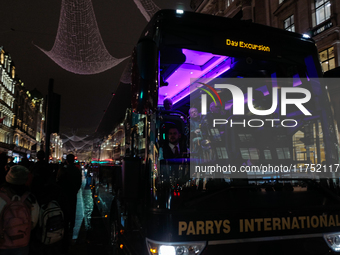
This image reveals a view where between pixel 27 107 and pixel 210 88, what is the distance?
86099mm

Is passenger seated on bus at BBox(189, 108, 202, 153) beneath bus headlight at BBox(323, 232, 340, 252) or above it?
above

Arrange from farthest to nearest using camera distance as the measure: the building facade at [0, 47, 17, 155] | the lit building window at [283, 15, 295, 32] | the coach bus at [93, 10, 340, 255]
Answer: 1. the building facade at [0, 47, 17, 155]
2. the lit building window at [283, 15, 295, 32]
3. the coach bus at [93, 10, 340, 255]

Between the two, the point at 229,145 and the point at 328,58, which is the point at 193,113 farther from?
the point at 328,58

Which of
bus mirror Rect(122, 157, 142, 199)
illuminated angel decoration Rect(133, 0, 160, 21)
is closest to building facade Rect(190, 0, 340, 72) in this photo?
illuminated angel decoration Rect(133, 0, 160, 21)

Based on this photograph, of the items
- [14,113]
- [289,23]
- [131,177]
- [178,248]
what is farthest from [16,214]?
[14,113]

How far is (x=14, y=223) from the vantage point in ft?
10.3

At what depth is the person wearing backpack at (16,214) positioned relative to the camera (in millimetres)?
3123

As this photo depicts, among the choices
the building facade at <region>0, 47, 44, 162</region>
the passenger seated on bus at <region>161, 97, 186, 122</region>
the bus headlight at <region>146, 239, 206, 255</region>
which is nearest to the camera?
the bus headlight at <region>146, 239, 206, 255</region>

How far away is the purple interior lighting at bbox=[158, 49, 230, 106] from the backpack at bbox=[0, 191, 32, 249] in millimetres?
2110

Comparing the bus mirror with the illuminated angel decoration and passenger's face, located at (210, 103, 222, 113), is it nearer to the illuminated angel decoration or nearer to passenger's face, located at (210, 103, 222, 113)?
passenger's face, located at (210, 103, 222, 113)

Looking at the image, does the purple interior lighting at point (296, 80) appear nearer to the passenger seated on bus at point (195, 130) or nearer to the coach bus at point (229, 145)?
the coach bus at point (229, 145)

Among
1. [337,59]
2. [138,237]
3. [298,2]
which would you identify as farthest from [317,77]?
[298,2]

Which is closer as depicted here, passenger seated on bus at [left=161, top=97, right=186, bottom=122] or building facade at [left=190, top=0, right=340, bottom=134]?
passenger seated on bus at [left=161, top=97, right=186, bottom=122]

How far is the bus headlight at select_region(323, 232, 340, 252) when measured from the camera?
117 inches
